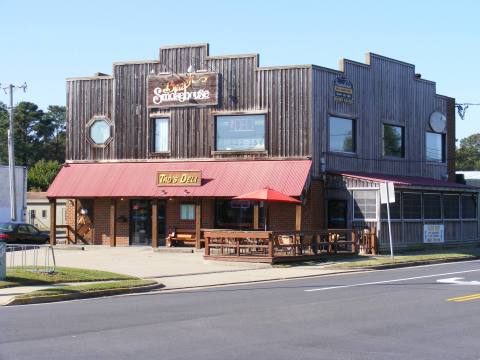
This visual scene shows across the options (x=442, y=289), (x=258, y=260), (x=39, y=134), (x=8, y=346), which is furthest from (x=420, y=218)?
(x=39, y=134)

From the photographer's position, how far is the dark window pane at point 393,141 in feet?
117

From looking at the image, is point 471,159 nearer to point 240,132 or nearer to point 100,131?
point 240,132

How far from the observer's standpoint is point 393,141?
3619cm

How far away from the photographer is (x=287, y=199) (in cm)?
2739

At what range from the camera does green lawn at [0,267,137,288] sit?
1838 centimetres

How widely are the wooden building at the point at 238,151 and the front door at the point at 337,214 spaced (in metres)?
0.05

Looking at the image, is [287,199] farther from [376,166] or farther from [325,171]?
[376,166]

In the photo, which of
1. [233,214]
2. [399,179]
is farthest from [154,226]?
[399,179]

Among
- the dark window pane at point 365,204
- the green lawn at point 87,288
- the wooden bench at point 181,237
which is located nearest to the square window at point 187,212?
the wooden bench at point 181,237

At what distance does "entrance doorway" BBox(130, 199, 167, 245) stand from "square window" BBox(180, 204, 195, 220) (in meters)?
0.87

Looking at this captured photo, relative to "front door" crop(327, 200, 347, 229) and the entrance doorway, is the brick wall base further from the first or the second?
"front door" crop(327, 200, 347, 229)

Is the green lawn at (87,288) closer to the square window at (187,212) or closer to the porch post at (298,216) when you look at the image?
the porch post at (298,216)

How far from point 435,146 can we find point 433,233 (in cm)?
688

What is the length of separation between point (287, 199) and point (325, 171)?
498 centimetres
